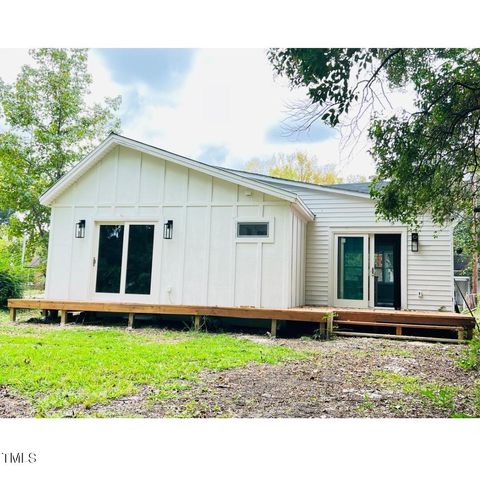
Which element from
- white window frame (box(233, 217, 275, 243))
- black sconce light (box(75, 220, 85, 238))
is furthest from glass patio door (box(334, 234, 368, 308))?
black sconce light (box(75, 220, 85, 238))

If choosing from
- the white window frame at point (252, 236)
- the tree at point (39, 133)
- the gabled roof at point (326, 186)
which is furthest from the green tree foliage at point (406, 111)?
the tree at point (39, 133)

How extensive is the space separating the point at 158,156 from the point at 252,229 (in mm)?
Result: 1849

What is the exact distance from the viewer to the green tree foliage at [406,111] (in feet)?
12.0

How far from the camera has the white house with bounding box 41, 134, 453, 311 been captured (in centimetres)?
623

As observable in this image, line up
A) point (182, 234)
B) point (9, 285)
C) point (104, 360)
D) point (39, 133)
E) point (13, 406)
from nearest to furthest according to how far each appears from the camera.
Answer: point (13, 406)
point (104, 360)
point (182, 234)
point (39, 133)
point (9, 285)

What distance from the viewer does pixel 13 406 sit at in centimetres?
275

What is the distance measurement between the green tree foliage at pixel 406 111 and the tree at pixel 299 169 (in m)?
3.32

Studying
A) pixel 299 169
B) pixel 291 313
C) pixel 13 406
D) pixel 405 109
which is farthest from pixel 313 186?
pixel 13 406

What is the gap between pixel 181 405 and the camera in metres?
2.77

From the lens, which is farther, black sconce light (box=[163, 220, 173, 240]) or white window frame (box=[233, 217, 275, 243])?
black sconce light (box=[163, 220, 173, 240])

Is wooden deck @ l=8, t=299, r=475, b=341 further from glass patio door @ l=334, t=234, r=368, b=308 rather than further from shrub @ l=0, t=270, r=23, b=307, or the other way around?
shrub @ l=0, t=270, r=23, b=307

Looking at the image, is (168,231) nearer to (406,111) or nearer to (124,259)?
(124,259)

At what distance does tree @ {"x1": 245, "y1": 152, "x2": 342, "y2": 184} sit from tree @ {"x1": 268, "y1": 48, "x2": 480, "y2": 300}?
10.9 feet
